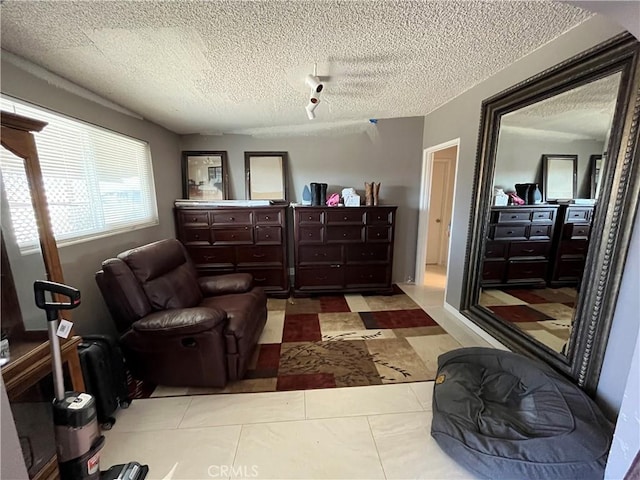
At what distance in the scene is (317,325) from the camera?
2.83m

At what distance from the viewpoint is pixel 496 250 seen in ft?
7.98

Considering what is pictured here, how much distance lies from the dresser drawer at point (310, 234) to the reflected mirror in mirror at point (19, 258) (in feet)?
7.88

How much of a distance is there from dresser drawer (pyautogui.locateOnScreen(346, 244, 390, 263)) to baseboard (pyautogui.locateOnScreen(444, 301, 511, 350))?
3.03ft

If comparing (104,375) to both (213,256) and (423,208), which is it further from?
(423,208)

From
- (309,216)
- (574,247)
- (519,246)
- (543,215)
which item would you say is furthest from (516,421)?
(309,216)

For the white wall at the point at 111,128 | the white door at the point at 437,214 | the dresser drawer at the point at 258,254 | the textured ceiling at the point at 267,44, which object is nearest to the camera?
the textured ceiling at the point at 267,44

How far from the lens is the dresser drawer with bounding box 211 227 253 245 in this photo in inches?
132

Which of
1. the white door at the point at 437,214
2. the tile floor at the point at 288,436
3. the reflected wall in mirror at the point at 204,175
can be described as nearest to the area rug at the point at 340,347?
the tile floor at the point at 288,436

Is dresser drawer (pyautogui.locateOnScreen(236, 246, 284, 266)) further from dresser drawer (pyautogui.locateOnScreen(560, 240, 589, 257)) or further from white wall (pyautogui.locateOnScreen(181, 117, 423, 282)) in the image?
dresser drawer (pyautogui.locateOnScreen(560, 240, 589, 257))

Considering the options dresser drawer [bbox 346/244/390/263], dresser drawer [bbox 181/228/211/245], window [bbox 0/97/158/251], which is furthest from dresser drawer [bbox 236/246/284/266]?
window [bbox 0/97/158/251]

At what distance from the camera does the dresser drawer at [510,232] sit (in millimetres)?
2229

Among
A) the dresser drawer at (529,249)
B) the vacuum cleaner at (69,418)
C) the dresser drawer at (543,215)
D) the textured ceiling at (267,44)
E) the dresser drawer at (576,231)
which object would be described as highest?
the textured ceiling at (267,44)

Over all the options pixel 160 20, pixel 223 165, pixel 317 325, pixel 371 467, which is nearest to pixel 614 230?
pixel 371 467

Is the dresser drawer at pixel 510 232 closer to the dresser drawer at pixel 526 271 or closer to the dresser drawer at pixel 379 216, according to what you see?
the dresser drawer at pixel 526 271
